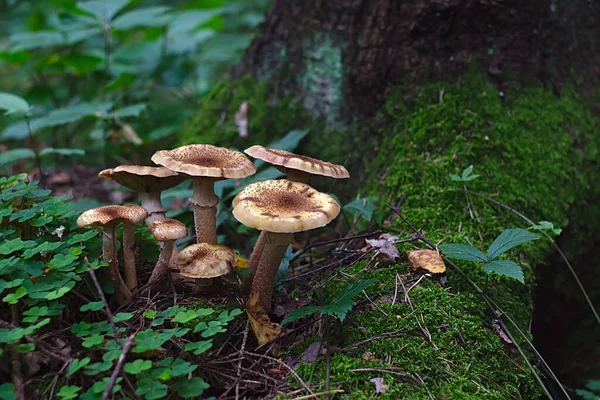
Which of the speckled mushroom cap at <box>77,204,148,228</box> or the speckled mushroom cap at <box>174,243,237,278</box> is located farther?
the speckled mushroom cap at <box>174,243,237,278</box>

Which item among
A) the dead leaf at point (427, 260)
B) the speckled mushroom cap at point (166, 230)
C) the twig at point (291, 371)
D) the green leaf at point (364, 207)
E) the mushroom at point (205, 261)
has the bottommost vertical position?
the twig at point (291, 371)

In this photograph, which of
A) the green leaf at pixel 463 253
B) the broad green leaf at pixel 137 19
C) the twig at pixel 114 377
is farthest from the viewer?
the broad green leaf at pixel 137 19

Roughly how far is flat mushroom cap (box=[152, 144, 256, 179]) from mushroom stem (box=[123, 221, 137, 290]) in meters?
0.41

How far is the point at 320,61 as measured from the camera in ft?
14.5

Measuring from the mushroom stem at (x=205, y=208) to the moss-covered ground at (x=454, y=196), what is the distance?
0.76 m

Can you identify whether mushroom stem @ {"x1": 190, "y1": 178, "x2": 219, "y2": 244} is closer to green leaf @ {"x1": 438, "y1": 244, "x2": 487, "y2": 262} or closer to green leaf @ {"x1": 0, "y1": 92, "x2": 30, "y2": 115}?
green leaf @ {"x1": 438, "y1": 244, "x2": 487, "y2": 262}

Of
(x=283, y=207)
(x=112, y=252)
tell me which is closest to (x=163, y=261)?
(x=112, y=252)

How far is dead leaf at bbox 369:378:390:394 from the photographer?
2119 millimetres

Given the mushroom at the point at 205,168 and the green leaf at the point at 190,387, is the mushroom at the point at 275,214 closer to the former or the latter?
the mushroom at the point at 205,168

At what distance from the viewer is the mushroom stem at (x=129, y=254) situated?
265 centimetres

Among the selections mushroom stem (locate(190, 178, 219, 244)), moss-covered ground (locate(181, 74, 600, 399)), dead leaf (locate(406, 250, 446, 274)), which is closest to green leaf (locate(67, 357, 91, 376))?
moss-covered ground (locate(181, 74, 600, 399))

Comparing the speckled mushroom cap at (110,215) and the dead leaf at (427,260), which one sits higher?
the speckled mushroom cap at (110,215)

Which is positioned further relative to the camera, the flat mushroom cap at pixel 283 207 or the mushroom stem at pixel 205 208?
the mushroom stem at pixel 205 208

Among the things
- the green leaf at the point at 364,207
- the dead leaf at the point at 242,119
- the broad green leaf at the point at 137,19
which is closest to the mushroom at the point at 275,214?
the green leaf at the point at 364,207
